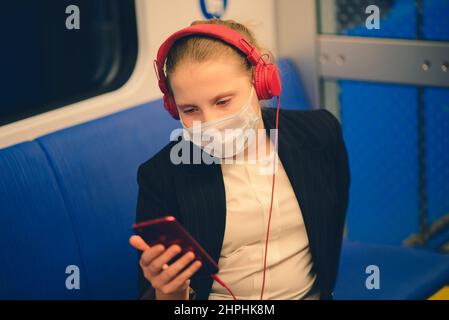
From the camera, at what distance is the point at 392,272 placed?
304cm

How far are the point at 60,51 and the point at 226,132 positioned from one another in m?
1.50

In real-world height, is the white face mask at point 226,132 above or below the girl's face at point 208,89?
below

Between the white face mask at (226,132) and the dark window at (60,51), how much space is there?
3.26ft

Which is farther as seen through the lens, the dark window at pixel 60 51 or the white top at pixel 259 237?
the dark window at pixel 60 51

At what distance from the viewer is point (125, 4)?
3.07 metres

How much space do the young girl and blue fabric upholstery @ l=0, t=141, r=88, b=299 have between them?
0.46 metres

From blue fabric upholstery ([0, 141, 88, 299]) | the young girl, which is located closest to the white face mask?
the young girl

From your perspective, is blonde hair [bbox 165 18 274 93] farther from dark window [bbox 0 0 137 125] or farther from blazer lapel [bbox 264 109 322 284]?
dark window [bbox 0 0 137 125]

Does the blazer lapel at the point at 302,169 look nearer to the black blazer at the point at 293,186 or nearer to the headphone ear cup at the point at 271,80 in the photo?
the black blazer at the point at 293,186

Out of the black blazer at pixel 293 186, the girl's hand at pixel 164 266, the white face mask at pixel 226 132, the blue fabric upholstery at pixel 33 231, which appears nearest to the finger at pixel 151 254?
the girl's hand at pixel 164 266

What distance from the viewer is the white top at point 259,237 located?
2184 millimetres

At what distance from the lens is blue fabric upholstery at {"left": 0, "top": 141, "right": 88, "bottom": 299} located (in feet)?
7.98

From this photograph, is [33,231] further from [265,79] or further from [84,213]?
[265,79]

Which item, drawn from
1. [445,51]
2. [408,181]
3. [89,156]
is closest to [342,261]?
[408,181]
